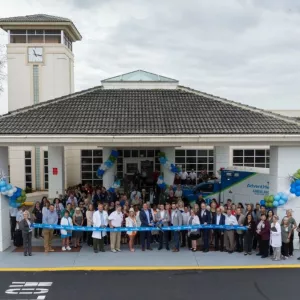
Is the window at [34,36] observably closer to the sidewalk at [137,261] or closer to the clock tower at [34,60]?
the clock tower at [34,60]

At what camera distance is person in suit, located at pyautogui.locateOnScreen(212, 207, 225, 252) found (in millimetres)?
12227

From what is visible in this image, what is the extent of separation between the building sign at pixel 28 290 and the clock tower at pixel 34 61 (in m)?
20.3

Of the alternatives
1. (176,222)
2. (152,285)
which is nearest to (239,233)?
(176,222)

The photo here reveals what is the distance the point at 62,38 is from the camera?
93.5 ft

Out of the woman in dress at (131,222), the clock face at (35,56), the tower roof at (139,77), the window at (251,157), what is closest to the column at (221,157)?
the window at (251,157)

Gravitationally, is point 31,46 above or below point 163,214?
above

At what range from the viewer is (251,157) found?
90.2 ft

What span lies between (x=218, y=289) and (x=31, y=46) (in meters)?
24.3

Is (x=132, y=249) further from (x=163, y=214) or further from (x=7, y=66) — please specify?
(x=7, y=66)

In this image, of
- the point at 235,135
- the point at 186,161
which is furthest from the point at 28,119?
the point at 186,161

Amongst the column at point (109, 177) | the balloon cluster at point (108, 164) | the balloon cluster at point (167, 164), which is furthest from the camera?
the balloon cluster at point (167, 164)

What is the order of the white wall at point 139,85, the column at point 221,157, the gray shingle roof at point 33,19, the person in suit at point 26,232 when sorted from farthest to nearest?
the gray shingle roof at point 33,19 < the column at point 221,157 < the white wall at point 139,85 < the person in suit at point 26,232

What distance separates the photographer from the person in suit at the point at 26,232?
38.4 ft

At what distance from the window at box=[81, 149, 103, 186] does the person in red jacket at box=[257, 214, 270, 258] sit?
16769 millimetres
